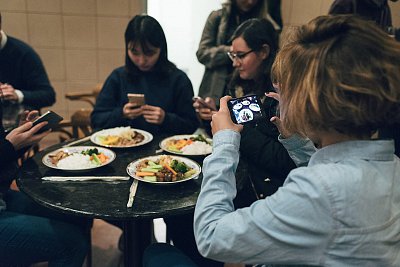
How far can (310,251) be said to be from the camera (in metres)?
0.73

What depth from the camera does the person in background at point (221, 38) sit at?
101 inches

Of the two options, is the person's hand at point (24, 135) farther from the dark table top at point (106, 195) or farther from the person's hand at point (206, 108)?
the person's hand at point (206, 108)

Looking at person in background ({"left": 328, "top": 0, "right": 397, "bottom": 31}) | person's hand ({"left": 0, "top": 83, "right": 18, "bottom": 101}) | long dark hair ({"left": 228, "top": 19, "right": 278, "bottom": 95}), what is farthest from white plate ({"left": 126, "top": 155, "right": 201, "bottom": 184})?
person in background ({"left": 328, "top": 0, "right": 397, "bottom": 31})

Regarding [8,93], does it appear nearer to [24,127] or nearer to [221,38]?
→ [24,127]

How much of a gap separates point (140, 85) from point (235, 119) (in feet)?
3.69

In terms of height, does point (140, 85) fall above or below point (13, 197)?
above

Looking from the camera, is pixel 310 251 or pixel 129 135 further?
pixel 129 135

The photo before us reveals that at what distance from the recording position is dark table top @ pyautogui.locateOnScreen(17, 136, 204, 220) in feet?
3.95

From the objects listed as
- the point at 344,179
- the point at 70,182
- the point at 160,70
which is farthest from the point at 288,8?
the point at 344,179

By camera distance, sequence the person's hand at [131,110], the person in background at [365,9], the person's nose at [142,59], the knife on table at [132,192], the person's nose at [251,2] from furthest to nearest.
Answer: the person's nose at [251,2], the person in background at [365,9], the person's nose at [142,59], the person's hand at [131,110], the knife on table at [132,192]

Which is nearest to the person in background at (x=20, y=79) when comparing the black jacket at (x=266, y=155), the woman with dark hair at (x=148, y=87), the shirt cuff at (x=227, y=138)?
the woman with dark hair at (x=148, y=87)

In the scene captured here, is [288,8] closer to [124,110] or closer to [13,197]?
[124,110]

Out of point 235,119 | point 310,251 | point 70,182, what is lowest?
point 70,182

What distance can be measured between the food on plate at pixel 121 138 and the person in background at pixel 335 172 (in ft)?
3.41
